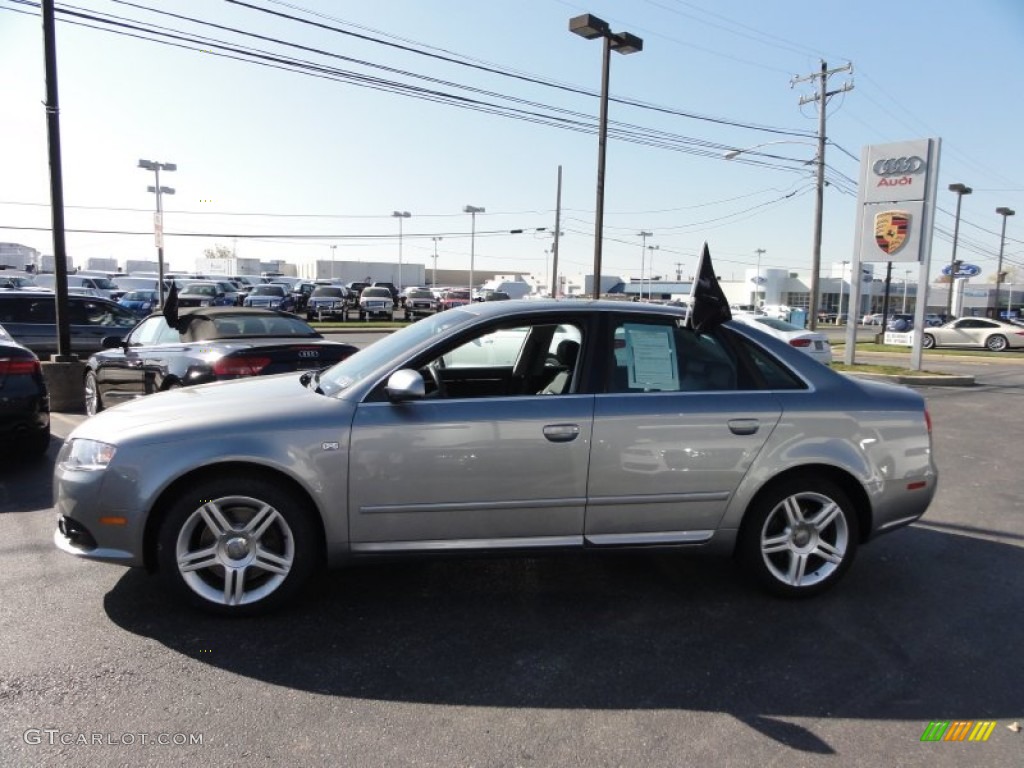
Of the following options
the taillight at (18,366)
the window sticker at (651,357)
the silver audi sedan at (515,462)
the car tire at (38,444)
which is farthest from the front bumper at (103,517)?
the car tire at (38,444)

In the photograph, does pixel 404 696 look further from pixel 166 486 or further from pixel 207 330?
pixel 207 330

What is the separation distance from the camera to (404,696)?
2.95 m

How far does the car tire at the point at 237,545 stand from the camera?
11.3 ft

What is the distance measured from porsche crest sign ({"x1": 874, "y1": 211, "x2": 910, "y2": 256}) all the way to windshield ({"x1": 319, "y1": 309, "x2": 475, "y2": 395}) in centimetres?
1685

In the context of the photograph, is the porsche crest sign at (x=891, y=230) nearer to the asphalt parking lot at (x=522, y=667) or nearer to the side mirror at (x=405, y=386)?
the asphalt parking lot at (x=522, y=667)

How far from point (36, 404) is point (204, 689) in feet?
16.1

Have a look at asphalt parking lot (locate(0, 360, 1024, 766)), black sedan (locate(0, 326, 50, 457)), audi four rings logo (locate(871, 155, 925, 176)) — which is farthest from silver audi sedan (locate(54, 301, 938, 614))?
audi four rings logo (locate(871, 155, 925, 176))

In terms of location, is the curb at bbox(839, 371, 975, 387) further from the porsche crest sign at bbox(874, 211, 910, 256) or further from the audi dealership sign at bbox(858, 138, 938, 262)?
the porsche crest sign at bbox(874, 211, 910, 256)

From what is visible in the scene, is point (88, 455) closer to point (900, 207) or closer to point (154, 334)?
point (154, 334)

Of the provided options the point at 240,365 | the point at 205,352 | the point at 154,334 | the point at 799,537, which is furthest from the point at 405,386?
the point at 154,334

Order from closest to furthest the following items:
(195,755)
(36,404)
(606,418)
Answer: (195,755) < (606,418) < (36,404)

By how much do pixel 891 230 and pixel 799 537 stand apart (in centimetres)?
1651

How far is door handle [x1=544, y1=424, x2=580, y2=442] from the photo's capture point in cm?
362

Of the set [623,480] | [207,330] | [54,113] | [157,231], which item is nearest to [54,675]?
[623,480]
